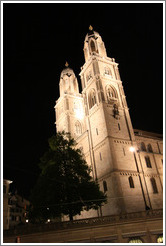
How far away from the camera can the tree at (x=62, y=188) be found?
2398cm

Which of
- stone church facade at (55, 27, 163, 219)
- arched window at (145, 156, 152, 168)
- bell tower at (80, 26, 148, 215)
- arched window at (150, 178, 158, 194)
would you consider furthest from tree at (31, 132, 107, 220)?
arched window at (145, 156, 152, 168)

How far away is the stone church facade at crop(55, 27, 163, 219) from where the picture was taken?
36344 millimetres

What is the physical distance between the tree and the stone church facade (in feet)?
27.3

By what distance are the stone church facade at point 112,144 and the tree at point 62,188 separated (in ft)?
27.3

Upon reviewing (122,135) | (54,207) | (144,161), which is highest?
(122,135)

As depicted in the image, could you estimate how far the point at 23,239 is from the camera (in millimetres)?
19438

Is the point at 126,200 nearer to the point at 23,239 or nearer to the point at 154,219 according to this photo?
the point at 154,219

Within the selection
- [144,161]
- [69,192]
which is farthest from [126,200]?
[69,192]

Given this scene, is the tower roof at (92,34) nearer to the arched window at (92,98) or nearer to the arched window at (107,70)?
the arched window at (107,70)

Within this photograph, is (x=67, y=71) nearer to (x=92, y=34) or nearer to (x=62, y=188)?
(x=92, y=34)

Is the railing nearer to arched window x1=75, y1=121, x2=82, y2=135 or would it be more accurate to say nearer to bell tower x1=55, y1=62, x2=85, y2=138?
bell tower x1=55, y1=62, x2=85, y2=138

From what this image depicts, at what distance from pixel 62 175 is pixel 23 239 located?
840 cm

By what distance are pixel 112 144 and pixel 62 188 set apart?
16.5 meters

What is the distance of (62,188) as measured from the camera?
82.5ft
